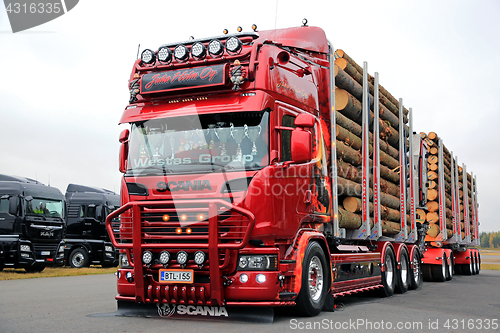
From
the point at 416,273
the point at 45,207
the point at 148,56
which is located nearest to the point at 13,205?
the point at 45,207

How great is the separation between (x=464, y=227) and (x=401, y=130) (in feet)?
34.6

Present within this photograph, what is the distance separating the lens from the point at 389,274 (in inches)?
464

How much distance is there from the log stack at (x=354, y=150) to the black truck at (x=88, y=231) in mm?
15557

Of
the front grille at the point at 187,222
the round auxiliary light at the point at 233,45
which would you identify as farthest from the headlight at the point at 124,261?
the round auxiliary light at the point at 233,45

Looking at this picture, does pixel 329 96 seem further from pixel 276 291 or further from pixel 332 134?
pixel 276 291

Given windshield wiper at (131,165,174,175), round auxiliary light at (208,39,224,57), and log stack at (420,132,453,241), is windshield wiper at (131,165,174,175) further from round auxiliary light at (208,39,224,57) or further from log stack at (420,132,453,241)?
log stack at (420,132,453,241)

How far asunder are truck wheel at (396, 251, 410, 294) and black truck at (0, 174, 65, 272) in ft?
44.4

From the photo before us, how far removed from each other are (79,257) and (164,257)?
63.5 ft

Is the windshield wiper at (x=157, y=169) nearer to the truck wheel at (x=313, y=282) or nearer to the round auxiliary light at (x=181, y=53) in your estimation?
the round auxiliary light at (x=181, y=53)

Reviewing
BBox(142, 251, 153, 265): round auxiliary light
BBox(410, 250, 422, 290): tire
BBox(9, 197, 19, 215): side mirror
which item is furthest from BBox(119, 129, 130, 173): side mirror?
BBox(9, 197, 19, 215): side mirror

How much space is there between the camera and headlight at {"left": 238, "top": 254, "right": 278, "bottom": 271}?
22.6 feet

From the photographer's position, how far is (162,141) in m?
7.46

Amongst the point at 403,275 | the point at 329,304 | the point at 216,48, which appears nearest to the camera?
the point at 216,48

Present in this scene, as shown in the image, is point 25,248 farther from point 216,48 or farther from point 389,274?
point 216,48
